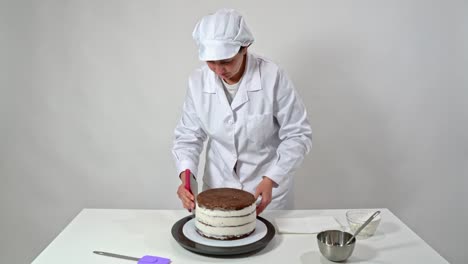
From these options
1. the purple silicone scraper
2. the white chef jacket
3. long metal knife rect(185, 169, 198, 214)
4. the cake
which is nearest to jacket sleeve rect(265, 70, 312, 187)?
the white chef jacket

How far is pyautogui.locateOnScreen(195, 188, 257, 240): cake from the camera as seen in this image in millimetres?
1605

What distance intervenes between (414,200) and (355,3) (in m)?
1.23

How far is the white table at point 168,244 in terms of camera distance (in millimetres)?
1565

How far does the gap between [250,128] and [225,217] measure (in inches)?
22.6

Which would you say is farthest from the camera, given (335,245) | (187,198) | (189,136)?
(189,136)

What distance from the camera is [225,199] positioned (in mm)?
1651

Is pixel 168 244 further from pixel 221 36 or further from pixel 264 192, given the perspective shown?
pixel 221 36

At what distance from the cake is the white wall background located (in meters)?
1.33

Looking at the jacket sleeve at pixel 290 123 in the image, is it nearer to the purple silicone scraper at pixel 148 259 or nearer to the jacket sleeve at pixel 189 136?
the jacket sleeve at pixel 189 136

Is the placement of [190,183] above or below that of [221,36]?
below

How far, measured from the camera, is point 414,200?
3.00 meters

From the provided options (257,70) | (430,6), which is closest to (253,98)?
(257,70)

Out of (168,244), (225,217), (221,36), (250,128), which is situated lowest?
(168,244)

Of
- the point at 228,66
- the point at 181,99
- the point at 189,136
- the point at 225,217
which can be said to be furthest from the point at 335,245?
the point at 181,99
